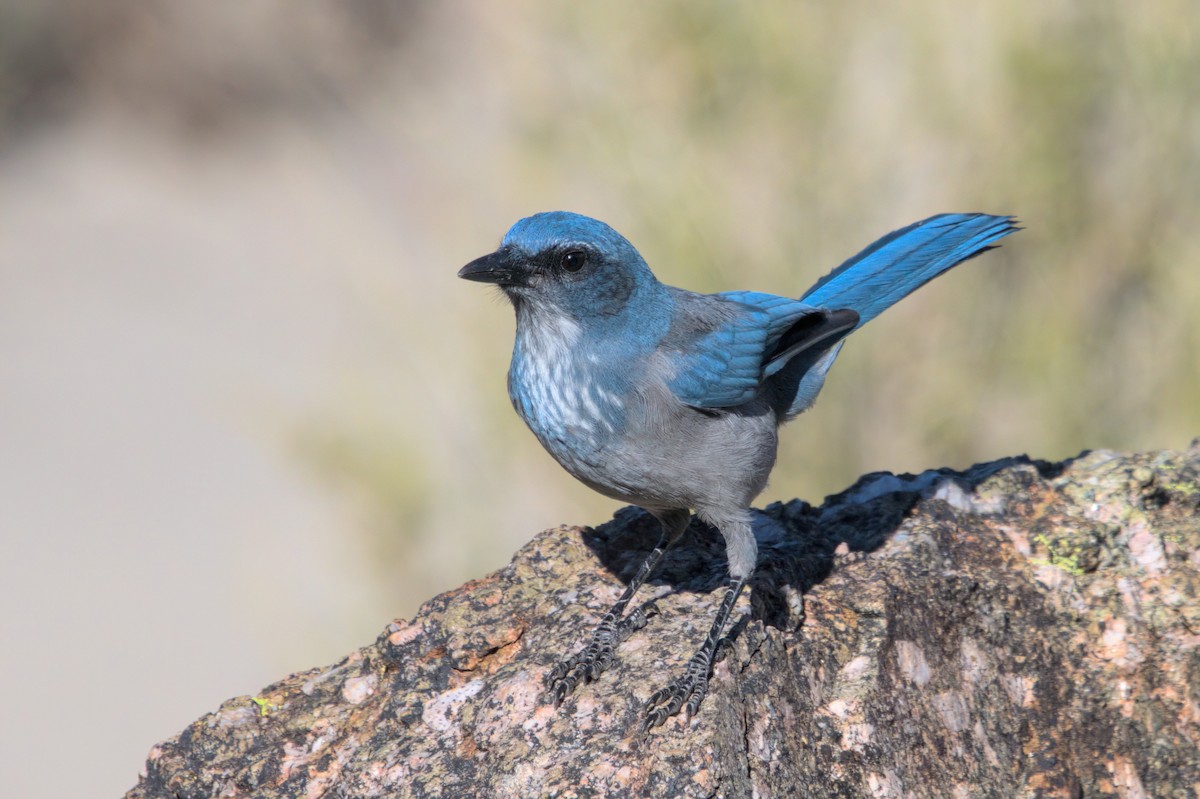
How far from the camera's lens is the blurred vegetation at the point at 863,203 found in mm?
5797

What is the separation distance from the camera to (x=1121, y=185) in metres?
5.86

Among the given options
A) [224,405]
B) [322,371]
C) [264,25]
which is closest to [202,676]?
[224,405]

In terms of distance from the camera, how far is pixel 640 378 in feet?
12.5

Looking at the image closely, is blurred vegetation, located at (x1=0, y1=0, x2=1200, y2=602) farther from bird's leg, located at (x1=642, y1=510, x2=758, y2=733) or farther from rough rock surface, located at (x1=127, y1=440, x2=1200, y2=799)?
bird's leg, located at (x1=642, y1=510, x2=758, y2=733)

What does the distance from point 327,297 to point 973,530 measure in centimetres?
966

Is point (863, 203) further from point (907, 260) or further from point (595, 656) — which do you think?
point (595, 656)

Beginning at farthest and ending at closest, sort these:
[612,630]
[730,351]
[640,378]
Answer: [730,351]
[640,378]
[612,630]

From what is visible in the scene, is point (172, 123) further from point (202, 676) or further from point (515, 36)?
point (515, 36)

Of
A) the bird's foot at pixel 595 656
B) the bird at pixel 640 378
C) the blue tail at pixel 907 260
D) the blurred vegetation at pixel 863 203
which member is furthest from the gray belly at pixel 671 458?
the blurred vegetation at pixel 863 203

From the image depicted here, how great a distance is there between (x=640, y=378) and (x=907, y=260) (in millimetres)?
1135

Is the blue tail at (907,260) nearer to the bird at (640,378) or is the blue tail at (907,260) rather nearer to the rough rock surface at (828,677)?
the bird at (640,378)

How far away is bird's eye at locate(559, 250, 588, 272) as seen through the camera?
3.86 m

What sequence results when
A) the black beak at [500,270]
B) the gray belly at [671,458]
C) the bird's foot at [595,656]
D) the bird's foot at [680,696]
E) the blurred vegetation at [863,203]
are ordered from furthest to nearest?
the blurred vegetation at [863,203]
the black beak at [500,270]
the gray belly at [671,458]
the bird's foot at [595,656]
the bird's foot at [680,696]

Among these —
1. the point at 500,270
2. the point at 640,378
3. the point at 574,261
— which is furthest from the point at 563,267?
the point at 640,378
